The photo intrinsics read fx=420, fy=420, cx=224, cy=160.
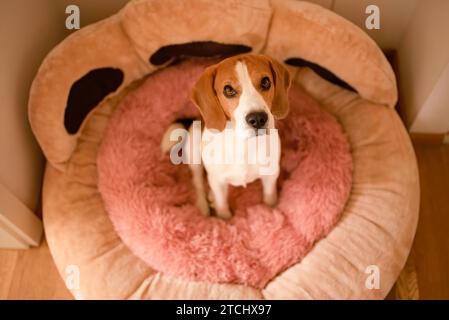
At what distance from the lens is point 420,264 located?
6.09ft

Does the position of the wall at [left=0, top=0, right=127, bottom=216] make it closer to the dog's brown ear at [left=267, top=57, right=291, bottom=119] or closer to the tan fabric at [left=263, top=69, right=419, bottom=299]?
the dog's brown ear at [left=267, top=57, right=291, bottom=119]

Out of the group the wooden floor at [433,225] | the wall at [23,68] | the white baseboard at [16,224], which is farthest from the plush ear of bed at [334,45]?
the white baseboard at [16,224]

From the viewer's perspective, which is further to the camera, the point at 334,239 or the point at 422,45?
the point at 422,45

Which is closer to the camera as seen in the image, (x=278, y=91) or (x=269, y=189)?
(x=278, y=91)

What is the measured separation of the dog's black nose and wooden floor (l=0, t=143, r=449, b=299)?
110 centimetres

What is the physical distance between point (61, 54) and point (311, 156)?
1147 mm

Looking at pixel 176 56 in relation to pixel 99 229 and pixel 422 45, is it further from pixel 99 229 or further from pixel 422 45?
pixel 422 45

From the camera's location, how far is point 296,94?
197 cm

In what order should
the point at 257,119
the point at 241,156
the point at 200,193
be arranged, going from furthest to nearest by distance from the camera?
the point at 200,193 → the point at 241,156 → the point at 257,119

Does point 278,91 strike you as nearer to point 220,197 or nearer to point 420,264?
point 220,197

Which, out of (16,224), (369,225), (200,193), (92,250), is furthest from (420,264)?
(16,224)

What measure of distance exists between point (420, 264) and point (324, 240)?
51cm

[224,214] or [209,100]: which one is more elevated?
[209,100]
